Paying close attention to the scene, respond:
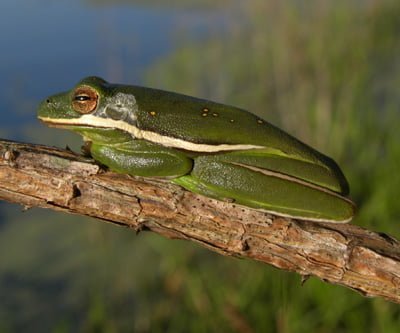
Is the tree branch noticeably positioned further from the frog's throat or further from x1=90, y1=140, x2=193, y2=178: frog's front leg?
the frog's throat

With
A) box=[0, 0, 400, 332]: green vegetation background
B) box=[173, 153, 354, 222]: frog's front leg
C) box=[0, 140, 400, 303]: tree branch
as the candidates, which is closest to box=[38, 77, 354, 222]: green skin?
box=[173, 153, 354, 222]: frog's front leg

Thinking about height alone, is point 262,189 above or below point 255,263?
above

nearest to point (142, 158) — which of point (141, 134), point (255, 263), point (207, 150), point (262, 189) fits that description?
point (141, 134)

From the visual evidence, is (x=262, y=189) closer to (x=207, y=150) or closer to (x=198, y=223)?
(x=207, y=150)

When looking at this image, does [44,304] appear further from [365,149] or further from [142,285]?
[365,149]

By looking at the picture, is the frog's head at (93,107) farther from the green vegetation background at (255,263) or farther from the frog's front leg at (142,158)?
the green vegetation background at (255,263)

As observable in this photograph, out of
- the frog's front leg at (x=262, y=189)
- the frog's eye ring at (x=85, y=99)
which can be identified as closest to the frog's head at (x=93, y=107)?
the frog's eye ring at (x=85, y=99)

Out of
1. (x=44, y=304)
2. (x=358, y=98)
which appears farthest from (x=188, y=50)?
(x=44, y=304)
